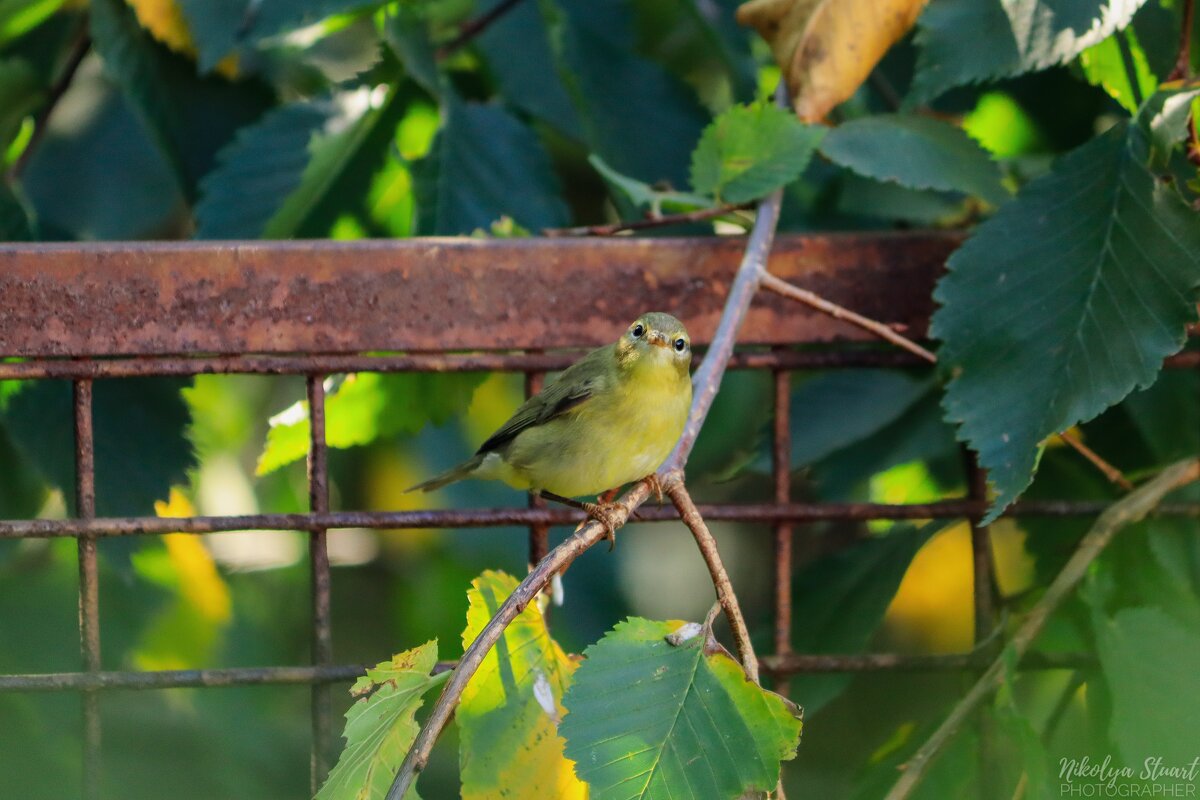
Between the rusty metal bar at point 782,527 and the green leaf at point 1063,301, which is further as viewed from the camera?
the rusty metal bar at point 782,527

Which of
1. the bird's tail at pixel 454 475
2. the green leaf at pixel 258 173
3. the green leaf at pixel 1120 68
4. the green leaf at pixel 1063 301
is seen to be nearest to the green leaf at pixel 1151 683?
the green leaf at pixel 1063 301

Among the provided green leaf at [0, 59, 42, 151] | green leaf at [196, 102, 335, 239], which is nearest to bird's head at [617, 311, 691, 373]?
green leaf at [196, 102, 335, 239]

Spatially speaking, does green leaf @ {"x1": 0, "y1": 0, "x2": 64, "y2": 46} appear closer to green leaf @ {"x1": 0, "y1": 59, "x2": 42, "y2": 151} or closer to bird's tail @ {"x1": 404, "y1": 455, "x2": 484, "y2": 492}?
green leaf @ {"x1": 0, "y1": 59, "x2": 42, "y2": 151}

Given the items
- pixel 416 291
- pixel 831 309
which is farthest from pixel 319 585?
pixel 831 309

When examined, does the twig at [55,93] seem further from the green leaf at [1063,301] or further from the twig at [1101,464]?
the twig at [1101,464]

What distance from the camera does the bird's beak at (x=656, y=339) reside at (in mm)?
1357

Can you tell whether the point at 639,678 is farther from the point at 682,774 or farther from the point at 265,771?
the point at 265,771

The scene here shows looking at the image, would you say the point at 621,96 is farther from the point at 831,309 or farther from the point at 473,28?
the point at 831,309

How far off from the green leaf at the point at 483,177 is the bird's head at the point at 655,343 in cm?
29

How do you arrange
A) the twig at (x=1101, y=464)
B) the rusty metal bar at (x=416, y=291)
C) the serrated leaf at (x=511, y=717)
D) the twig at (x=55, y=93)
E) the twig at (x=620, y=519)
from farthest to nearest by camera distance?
the twig at (x=55, y=93), the twig at (x=1101, y=464), the rusty metal bar at (x=416, y=291), the serrated leaf at (x=511, y=717), the twig at (x=620, y=519)

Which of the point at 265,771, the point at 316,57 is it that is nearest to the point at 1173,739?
the point at 265,771

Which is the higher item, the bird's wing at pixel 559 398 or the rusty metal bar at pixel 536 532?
the bird's wing at pixel 559 398

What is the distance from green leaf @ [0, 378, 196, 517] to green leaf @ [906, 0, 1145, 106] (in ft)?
2.95

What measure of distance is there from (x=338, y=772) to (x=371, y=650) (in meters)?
1.54
